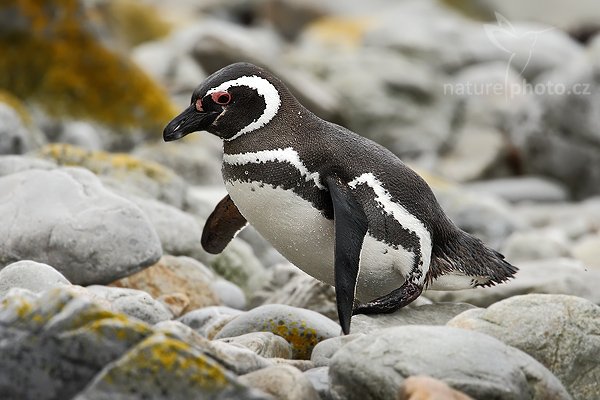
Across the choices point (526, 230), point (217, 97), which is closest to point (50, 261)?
point (217, 97)

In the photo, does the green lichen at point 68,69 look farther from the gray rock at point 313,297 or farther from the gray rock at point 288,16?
the gray rock at point 288,16

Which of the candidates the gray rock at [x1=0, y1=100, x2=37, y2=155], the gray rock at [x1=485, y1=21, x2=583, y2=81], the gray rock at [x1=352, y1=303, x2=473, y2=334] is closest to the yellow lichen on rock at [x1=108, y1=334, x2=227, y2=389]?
the gray rock at [x1=352, y1=303, x2=473, y2=334]

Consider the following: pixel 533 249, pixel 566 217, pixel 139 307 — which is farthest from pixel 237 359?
pixel 566 217

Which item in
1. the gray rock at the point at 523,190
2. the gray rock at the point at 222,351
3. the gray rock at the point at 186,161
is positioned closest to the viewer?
the gray rock at the point at 222,351

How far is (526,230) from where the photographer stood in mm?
11203

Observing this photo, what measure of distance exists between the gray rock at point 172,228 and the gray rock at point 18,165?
0.66 m

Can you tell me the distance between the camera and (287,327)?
535cm

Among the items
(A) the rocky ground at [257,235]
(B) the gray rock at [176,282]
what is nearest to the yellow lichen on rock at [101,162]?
(A) the rocky ground at [257,235]

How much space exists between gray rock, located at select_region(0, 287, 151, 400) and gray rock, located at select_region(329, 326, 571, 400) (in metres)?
0.84

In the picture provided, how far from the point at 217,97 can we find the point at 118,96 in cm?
661

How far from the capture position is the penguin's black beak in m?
5.41

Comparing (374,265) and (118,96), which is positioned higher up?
(374,265)

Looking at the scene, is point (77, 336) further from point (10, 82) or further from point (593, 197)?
point (593, 197)

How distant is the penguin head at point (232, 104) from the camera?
5.38 m
